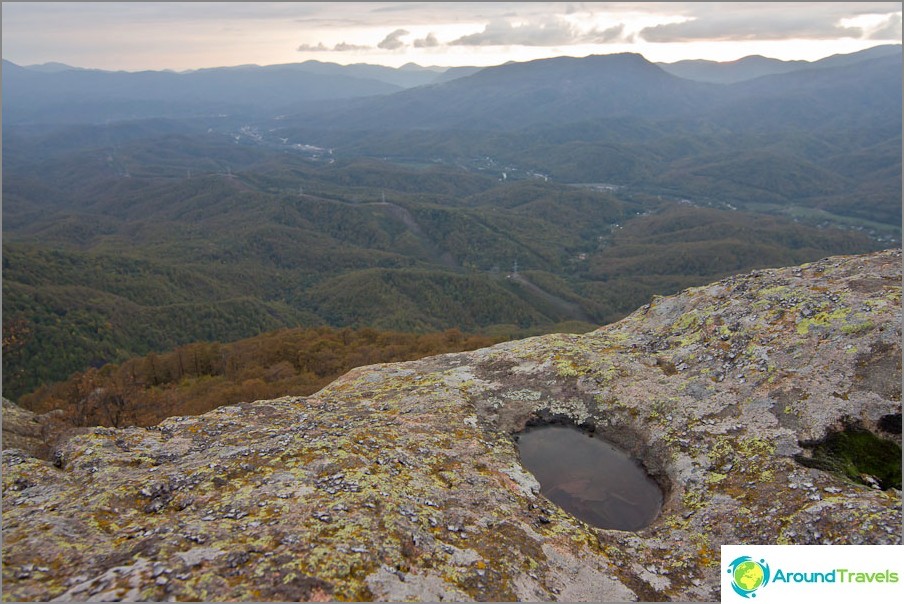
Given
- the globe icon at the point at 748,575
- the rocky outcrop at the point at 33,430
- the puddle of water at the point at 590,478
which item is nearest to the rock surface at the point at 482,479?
the puddle of water at the point at 590,478

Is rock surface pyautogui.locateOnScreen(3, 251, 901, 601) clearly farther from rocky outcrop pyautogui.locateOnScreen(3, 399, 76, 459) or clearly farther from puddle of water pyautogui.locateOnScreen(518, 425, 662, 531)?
rocky outcrop pyautogui.locateOnScreen(3, 399, 76, 459)

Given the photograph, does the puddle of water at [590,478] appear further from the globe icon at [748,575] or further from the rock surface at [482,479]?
the globe icon at [748,575]

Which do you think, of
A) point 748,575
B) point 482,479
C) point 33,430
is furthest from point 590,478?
point 33,430

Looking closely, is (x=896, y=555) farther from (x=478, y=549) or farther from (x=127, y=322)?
(x=127, y=322)

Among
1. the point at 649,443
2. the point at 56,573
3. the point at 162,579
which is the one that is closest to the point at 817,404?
the point at 649,443

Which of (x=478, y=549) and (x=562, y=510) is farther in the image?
(x=562, y=510)

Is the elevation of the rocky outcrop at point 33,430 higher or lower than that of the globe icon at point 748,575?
lower
